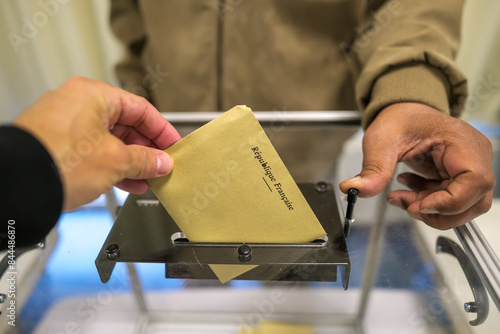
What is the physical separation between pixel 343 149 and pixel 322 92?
32cm

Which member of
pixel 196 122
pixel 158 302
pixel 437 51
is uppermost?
pixel 437 51

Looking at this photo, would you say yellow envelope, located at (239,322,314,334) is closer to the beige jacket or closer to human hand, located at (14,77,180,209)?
human hand, located at (14,77,180,209)

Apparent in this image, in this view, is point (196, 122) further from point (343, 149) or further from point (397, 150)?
point (397, 150)

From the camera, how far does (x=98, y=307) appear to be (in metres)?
0.58

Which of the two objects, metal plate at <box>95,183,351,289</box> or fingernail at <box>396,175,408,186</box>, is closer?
metal plate at <box>95,183,351,289</box>

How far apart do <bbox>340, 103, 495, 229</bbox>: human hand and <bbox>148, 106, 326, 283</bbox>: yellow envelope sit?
5.4 inches

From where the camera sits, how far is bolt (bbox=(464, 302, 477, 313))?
0.54 meters

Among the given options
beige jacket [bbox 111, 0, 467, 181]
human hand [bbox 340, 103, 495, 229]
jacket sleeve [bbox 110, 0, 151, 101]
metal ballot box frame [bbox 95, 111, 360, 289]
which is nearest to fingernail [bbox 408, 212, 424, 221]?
human hand [bbox 340, 103, 495, 229]

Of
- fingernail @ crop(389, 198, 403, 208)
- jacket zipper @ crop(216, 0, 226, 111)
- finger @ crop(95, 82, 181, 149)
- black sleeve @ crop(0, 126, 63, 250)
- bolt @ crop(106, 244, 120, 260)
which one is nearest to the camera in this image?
black sleeve @ crop(0, 126, 63, 250)

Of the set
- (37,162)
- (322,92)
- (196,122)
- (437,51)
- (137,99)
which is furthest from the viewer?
(322,92)

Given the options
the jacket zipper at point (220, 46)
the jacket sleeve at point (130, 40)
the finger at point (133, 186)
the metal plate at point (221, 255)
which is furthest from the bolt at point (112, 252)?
the jacket sleeve at point (130, 40)

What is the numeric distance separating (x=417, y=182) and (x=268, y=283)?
37 cm

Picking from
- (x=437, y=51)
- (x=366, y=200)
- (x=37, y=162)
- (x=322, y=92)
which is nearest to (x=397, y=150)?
(x=366, y=200)

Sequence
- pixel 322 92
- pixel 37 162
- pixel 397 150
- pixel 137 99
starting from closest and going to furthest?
pixel 37 162 < pixel 137 99 < pixel 397 150 < pixel 322 92
